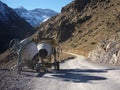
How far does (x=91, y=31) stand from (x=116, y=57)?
97326mm

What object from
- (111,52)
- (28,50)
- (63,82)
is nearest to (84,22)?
(111,52)

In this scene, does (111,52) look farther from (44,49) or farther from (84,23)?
(84,23)

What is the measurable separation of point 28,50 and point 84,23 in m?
126

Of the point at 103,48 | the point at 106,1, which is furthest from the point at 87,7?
the point at 103,48

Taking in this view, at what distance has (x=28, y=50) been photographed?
3347cm

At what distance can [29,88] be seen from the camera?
1969cm

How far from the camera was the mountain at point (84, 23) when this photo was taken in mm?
126356

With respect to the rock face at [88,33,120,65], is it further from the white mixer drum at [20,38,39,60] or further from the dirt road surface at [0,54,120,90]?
the dirt road surface at [0,54,120,90]

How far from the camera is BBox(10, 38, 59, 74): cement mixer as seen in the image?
32406 mm

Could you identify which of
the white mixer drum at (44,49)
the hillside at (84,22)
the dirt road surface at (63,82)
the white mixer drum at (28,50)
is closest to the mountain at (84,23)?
the hillside at (84,22)

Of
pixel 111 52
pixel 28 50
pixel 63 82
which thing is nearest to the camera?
pixel 63 82

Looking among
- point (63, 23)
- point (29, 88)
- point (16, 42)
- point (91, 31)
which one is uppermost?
point (63, 23)

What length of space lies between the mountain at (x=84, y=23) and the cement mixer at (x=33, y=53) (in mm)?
81907

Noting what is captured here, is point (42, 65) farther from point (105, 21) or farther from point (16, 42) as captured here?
point (105, 21)
